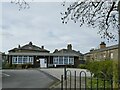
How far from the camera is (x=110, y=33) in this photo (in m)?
7.68

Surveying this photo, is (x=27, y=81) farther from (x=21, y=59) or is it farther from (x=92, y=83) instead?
(x=21, y=59)

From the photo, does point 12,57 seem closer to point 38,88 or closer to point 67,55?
point 67,55

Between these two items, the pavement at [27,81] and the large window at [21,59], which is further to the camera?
the large window at [21,59]

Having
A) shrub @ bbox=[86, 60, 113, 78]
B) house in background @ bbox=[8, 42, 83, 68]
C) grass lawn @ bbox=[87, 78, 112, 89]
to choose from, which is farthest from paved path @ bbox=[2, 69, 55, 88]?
house in background @ bbox=[8, 42, 83, 68]

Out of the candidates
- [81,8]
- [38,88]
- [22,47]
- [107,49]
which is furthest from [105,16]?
[22,47]

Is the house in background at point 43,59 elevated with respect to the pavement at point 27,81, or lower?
elevated

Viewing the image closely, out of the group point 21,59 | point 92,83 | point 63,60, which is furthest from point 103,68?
point 63,60

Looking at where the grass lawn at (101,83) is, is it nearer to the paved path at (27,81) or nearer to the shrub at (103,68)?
the shrub at (103,68)

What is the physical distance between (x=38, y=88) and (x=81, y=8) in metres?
6.60

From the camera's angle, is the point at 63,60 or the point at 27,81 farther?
the point at 63,60

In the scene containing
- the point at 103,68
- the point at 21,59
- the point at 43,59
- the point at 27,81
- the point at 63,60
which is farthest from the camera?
the point at 63,60

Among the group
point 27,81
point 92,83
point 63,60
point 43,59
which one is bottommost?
point 27,81

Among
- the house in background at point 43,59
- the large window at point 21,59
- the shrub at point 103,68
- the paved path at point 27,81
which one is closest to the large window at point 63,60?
the house in background at point 43,59

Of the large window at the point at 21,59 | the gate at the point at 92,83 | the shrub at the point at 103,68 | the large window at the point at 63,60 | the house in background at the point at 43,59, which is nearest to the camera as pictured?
the gate at the point at 92,83
